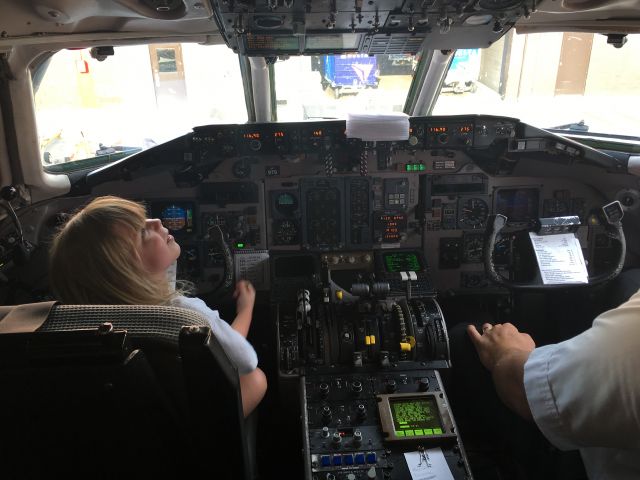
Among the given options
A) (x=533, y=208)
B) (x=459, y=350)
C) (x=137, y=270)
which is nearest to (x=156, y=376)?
(x=137, y=270)

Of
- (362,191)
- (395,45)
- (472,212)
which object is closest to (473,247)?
(472,212)

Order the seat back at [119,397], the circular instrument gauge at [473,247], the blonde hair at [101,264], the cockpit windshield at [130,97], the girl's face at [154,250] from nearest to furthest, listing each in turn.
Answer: the seat back at [119,397] → the blonde hair at [101,264] → the girl's face at [154,250] → the cockpit windshield at [130,97] → the circular instrument gauge at [473,247]

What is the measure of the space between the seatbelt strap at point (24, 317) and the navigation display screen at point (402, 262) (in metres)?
2.24

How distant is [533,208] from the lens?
3.27 meters

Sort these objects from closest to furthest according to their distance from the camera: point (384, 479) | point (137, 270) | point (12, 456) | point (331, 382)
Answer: point (12, 456)
point (137, 270)
point (384, 479)
point (331, 382)

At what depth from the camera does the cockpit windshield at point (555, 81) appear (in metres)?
3.21

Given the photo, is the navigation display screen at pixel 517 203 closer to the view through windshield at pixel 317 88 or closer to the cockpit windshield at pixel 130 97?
the view through windshield at pixel 317 88

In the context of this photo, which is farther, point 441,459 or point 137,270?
point 441,459

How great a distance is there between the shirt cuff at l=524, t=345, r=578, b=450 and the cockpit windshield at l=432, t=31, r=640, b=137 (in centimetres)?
210

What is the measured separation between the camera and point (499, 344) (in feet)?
6.62

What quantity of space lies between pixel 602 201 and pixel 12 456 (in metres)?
3.35

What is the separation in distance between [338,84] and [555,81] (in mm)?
1422

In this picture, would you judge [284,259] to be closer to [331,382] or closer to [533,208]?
[331,382]

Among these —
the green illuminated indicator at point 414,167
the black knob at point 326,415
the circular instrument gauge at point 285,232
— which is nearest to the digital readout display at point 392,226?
the green illuminated indicator at point 414,167
